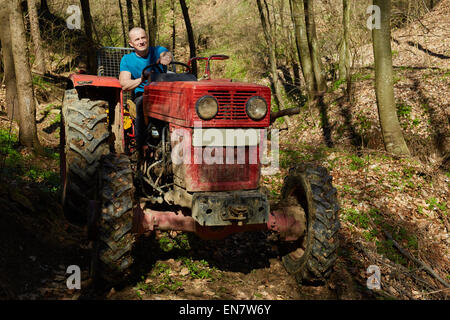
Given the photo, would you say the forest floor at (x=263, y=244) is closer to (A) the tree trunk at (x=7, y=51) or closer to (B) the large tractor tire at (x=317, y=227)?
(B) the large tractor tire at (x=317, y=227)

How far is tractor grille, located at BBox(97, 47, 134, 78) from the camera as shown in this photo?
21.6 ft

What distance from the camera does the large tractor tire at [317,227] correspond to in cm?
340

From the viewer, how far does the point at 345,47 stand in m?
12.3

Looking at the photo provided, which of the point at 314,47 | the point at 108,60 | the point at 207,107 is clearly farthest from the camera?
the point at 314,47

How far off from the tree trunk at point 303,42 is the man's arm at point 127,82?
881cm

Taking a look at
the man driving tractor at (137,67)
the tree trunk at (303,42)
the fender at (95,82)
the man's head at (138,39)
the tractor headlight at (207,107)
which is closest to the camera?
the tractor headlight at (207,107)

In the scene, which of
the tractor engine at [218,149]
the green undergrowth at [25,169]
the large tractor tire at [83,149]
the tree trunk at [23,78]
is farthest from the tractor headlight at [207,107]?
the tree trunk at [23,78]

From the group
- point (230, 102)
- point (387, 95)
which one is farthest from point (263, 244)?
point (387, 95)

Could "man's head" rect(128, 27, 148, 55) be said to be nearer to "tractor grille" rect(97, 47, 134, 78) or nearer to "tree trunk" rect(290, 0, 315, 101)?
"tractor grille" rect(97, 47, 134, 78)

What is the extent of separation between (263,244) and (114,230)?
2.20m

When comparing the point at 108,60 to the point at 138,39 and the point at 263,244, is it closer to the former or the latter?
the point at 138,39

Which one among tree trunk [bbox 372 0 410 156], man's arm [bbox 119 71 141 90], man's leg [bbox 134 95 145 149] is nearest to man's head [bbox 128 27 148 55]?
man's arm [bbox 119 71 141 90]

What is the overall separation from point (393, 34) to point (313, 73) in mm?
5243
